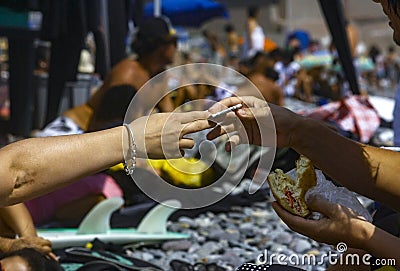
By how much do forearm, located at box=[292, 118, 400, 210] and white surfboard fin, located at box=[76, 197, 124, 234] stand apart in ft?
6.02

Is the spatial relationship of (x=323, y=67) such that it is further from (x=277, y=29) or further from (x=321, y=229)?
(x=321, y=229)

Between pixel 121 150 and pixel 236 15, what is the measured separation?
18.6 m

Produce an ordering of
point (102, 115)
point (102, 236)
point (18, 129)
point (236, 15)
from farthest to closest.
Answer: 1. point (236, 15)
2. point (18, 129)
3. point (102, 115)
4. point (102, 236)

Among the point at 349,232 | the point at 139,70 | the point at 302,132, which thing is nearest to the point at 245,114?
the point at 302,132

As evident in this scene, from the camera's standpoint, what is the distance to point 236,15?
1983cm

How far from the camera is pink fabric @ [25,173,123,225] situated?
11.6 feet

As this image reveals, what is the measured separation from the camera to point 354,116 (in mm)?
5523

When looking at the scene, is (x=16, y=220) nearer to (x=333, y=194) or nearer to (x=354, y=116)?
(x=333, y=194)

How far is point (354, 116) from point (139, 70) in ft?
6.10

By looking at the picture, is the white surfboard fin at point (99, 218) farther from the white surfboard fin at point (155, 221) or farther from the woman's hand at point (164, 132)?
the woman's hand at point (164, 132)

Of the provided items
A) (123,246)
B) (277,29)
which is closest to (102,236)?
(123,246)

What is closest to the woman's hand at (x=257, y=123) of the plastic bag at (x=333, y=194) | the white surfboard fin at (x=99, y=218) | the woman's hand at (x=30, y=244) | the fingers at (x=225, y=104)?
the fingers at (x=225, y=104)

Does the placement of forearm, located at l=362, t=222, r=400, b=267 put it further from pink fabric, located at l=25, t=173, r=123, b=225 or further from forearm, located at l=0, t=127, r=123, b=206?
pink fabric, located at l=25, t=173, r=123, b=225

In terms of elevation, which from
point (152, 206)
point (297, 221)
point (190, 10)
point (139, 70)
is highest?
point (297, 221)
